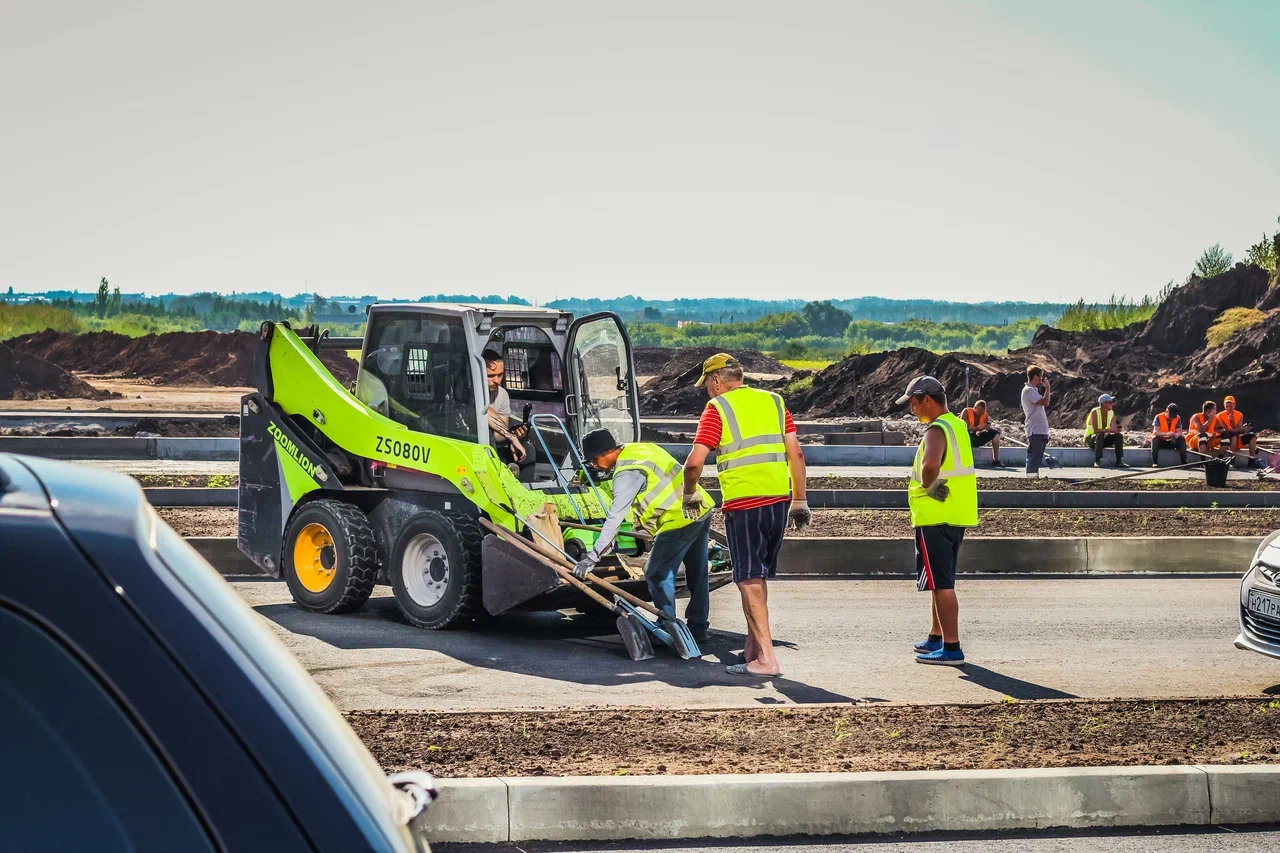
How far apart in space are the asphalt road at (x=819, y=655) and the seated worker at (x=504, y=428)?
1284 mm

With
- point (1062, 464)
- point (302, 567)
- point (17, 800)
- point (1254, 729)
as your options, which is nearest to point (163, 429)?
point (1062, 464)

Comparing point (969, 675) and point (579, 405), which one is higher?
point (579, 405)

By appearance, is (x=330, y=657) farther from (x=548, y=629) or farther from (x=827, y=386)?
(x=827, y=386)

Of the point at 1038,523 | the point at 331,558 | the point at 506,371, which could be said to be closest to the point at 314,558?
the point at 331,558

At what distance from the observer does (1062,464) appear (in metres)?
32.0

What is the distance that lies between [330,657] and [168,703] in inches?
347

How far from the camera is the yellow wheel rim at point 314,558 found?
40.8ft

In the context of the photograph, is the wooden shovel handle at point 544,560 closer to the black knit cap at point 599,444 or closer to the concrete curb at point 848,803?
the black knit cap at point 599,444

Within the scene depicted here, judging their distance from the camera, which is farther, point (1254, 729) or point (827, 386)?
point (827, 386)

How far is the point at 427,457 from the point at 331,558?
4.38ft

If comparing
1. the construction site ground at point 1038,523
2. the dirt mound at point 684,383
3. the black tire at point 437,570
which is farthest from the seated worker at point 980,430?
the black tire at point 437,570

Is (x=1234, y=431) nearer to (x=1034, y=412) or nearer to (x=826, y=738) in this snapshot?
(x=1034, y=412)

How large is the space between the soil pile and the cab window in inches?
1452

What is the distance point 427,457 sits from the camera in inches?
463
